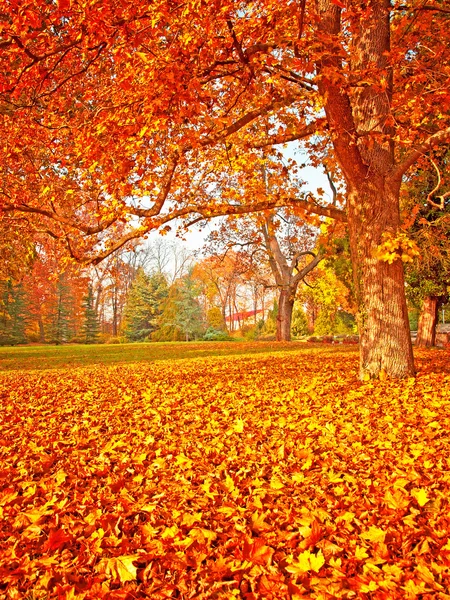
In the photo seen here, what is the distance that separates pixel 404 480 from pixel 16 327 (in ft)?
94.4

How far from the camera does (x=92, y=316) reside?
31984 mm

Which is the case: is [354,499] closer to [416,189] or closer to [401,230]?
[401,230]

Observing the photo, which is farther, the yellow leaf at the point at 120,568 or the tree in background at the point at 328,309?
the tree in background at the point at 328,309

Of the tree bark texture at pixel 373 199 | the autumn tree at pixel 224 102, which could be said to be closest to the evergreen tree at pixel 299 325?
the autumn tree at pixel 224 102

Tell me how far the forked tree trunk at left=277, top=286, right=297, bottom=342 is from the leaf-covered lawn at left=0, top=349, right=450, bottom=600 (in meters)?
13.9

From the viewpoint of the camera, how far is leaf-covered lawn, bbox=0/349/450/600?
1.87 meters

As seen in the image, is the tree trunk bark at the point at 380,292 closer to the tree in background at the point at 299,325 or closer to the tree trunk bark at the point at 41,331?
the tree in background at the point at 299,325

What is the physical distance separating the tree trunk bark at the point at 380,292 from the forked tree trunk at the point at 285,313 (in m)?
13.0

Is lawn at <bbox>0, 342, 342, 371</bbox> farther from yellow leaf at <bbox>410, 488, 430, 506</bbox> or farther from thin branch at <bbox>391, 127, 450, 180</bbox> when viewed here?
yellow leaf at <bbox>410, 488, 430, 506</bbox>

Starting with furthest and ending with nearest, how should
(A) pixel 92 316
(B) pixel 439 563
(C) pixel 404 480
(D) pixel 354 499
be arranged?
(A) pixel 92 316 → (C) pixel 404 480 → (D) pixel 354 499 → (B) pixel 439 563

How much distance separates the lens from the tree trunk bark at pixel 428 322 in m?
13.7

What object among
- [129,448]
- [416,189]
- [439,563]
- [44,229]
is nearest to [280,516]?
[439,563]

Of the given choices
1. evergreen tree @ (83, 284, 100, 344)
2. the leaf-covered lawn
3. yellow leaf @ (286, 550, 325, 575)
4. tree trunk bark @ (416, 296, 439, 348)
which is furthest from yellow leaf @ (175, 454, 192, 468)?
evergreen tree @ (83, 284, 100, 344)

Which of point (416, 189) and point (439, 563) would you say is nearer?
point (439, 563)
